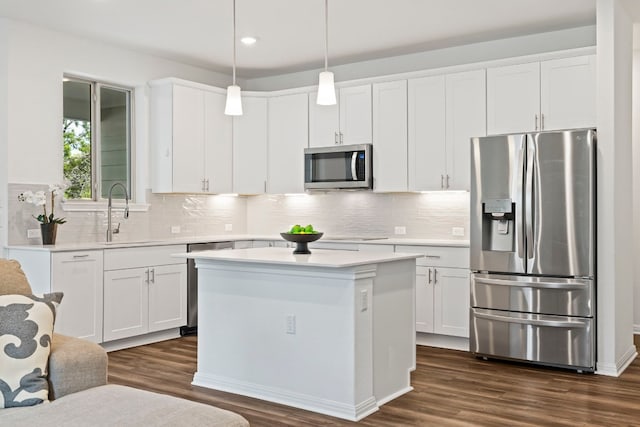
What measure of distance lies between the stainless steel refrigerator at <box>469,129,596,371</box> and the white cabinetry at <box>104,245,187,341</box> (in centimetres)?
265

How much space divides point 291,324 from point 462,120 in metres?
2.74

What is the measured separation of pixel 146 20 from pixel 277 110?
1.96 m

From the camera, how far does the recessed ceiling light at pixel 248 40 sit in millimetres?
5696

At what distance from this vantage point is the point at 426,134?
5.80 metres

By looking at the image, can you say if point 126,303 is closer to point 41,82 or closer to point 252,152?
point 41,82

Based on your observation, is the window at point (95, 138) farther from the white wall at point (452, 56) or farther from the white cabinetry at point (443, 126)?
the white cabinetry at point (443, 126)

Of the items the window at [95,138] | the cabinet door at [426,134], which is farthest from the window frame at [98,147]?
the cabinet door at [426,134]

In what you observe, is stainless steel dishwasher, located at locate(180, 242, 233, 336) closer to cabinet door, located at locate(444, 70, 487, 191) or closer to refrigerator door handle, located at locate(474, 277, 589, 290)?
cabinet door, located at locate(444, 70, 487, 191)

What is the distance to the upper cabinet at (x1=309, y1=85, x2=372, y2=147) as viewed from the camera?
6.17 metres

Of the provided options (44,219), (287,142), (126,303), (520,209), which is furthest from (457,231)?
(44,219)

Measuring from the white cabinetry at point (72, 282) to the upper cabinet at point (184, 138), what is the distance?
1.37 m

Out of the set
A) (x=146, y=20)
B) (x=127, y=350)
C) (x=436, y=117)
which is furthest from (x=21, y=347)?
(x=436, y=117)

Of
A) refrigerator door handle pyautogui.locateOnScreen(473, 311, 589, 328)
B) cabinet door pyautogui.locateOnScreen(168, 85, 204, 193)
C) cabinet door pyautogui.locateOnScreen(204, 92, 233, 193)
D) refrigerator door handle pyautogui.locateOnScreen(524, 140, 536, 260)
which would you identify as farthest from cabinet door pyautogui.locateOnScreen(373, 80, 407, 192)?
cabinet door pyautogui.locateOnScreen(168, 85, 204, 193)

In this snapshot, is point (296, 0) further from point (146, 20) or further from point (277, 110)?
point (277, 110)
